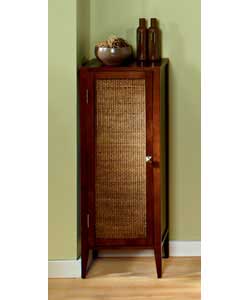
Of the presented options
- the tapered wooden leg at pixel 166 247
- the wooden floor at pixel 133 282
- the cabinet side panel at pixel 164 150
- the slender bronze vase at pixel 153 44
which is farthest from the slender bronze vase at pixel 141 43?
the wooden floor at pixel 133 282

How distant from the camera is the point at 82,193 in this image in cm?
387

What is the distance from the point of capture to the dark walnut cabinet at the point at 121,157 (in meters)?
3.81

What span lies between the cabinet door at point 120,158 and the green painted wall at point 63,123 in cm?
10

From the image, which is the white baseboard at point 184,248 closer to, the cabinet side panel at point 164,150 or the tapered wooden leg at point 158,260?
the cabinet side panel at point 164,150

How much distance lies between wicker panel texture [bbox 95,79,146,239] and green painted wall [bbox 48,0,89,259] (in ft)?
0.46

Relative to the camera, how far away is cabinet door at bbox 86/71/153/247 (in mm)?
3820

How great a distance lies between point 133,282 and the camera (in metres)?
3.84

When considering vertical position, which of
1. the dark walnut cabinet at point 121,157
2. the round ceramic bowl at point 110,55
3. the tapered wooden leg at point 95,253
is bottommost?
the tapered wooden leg at point 95,253

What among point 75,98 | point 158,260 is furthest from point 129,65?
point 158,260

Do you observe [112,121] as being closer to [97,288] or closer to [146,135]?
[146,135]

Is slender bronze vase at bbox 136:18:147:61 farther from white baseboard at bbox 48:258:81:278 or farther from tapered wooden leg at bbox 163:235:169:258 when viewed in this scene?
white baseboard at bbox 48:258:81:278

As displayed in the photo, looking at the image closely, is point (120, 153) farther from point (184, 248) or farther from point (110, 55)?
point (184, 248)
